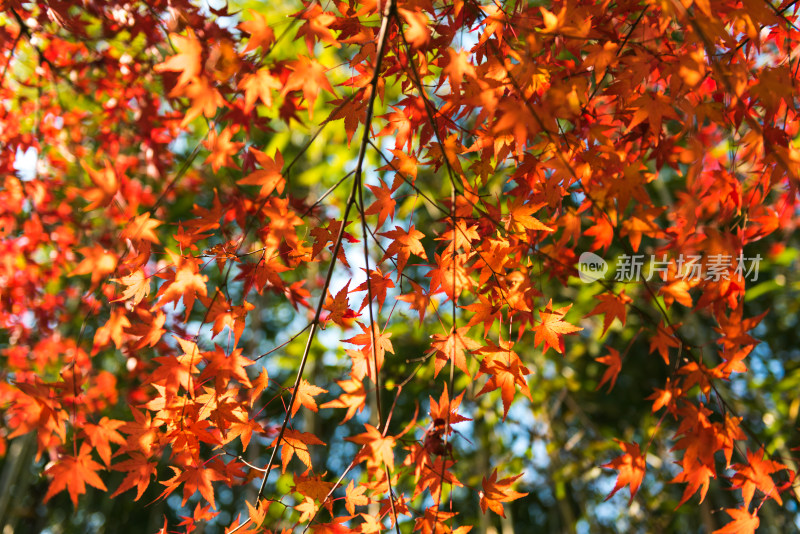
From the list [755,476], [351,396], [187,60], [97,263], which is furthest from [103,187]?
[755,476]

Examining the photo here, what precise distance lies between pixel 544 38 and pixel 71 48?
233 centimetres

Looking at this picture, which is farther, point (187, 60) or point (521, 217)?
point (521, 217)

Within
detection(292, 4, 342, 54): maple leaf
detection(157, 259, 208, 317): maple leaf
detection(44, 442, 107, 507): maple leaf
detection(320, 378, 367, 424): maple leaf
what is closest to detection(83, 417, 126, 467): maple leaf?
detection(44, 442, 107, 507): maple leaf

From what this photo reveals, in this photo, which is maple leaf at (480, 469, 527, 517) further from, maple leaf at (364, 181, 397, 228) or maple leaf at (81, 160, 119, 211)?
maple leaf at (81, 160, 119, 211)

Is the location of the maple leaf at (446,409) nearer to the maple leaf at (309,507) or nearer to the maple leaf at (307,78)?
the maple leaf at (309,507)

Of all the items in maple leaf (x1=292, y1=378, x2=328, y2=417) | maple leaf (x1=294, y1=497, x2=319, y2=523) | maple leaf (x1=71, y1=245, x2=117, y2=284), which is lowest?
maple leaf (x1=294, y1=497, x2=319, y2=523)

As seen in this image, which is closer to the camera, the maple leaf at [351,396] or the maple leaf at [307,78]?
the maple leaf at [307,78]

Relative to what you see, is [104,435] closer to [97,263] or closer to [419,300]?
[97,263]

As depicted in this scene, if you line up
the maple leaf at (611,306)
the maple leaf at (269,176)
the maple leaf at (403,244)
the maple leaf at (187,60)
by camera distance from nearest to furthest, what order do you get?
the maple leaf at (187,60), the maple leaf at (269,176), the maple leaf at (403,244), the maple leaf at (611,306)

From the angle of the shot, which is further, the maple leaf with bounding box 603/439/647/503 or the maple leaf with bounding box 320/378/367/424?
the maple leaf with bounding box 603/439/647/503

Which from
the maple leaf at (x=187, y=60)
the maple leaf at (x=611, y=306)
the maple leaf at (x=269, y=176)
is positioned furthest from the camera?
the maple leaf at (x=611, y=306)

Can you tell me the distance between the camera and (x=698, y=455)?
3.34ft

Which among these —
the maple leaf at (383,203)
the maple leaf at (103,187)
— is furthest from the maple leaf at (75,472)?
the maple leaf at (383,203)

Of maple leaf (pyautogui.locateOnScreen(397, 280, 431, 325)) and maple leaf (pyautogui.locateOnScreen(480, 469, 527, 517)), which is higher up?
maple leaf (pyautogui.locateOnScreen(397, 280, 431, 325))
